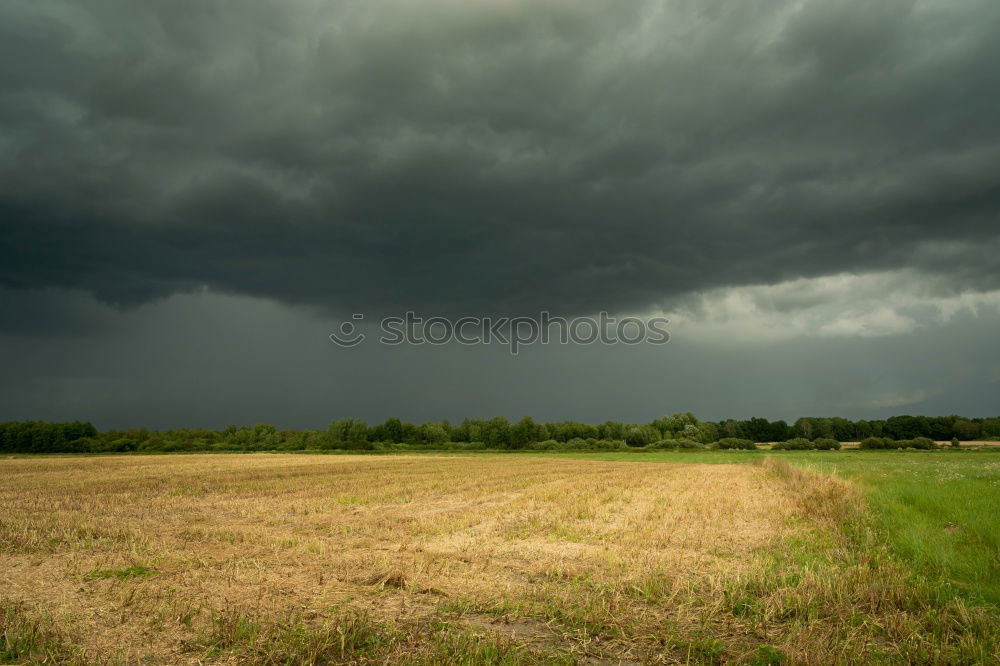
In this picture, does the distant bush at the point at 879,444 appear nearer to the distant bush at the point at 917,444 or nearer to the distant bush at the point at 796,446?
the distant bush at the point at 917,444

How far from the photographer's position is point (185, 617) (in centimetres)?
727

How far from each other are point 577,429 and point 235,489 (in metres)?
139

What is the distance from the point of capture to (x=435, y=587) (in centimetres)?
880

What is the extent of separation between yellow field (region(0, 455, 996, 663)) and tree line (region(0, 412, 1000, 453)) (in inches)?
3656

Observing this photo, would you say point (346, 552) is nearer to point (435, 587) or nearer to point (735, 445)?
point (435, 587)

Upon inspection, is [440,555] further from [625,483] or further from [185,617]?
[625,483]

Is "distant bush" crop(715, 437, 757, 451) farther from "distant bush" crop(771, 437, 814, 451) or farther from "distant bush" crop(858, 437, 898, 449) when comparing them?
"distant bush" crop(858, 437, 898, 449)

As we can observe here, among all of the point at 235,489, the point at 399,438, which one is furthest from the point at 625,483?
the point at 399,438

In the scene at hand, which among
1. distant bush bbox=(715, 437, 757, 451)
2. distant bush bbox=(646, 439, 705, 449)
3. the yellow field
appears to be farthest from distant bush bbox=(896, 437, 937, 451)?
the yellow field

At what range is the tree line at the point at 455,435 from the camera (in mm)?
112938

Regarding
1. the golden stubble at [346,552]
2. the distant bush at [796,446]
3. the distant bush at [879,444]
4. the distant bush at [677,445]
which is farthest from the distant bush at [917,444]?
the golden stubble at [346,552]

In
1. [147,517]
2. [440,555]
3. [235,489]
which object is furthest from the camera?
[235,489]

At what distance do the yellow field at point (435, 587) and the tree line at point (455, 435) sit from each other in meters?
92.9

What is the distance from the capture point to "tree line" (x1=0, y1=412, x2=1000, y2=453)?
371 ft
